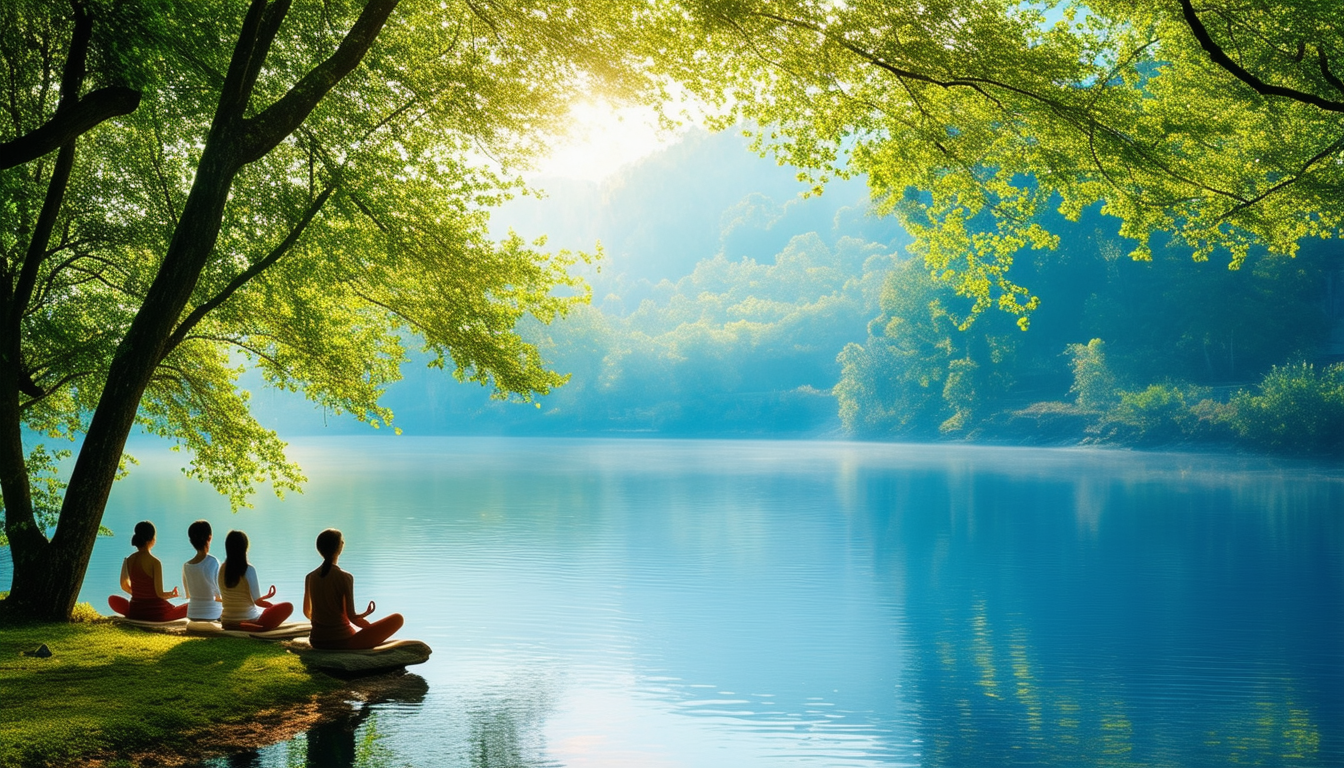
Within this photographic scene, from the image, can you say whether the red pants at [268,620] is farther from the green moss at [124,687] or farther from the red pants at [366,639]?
the red pants at [366,639]

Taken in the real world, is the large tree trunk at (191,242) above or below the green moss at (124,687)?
above

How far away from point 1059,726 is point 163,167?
10.8 meters

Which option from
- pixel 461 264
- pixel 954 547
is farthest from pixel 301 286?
pixel 954 547

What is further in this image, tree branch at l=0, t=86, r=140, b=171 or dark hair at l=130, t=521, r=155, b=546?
dark hair at l=130, t=521, r=155, b=546

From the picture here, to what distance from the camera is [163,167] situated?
453 inches

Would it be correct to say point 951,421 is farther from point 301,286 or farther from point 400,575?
point 301,286

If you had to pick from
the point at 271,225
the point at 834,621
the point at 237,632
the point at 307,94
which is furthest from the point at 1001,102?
the point at 237,632

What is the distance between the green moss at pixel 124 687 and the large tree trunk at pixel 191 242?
113cm

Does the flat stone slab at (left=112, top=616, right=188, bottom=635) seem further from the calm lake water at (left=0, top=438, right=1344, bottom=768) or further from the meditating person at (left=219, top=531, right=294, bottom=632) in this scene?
the calm lake water at (left=0, top=438, right=1344, bottom=768)

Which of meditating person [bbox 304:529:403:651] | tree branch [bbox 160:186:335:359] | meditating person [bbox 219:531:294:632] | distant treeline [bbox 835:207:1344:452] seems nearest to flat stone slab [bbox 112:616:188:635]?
meditating person [bbox 219:531:294:632]

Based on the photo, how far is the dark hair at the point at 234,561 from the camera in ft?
33.9

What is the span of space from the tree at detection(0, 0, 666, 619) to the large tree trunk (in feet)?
0.07

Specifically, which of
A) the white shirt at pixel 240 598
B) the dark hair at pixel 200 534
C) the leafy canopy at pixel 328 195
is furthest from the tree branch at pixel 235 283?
the white shirt at pixel 240 598

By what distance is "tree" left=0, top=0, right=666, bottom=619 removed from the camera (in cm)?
959
